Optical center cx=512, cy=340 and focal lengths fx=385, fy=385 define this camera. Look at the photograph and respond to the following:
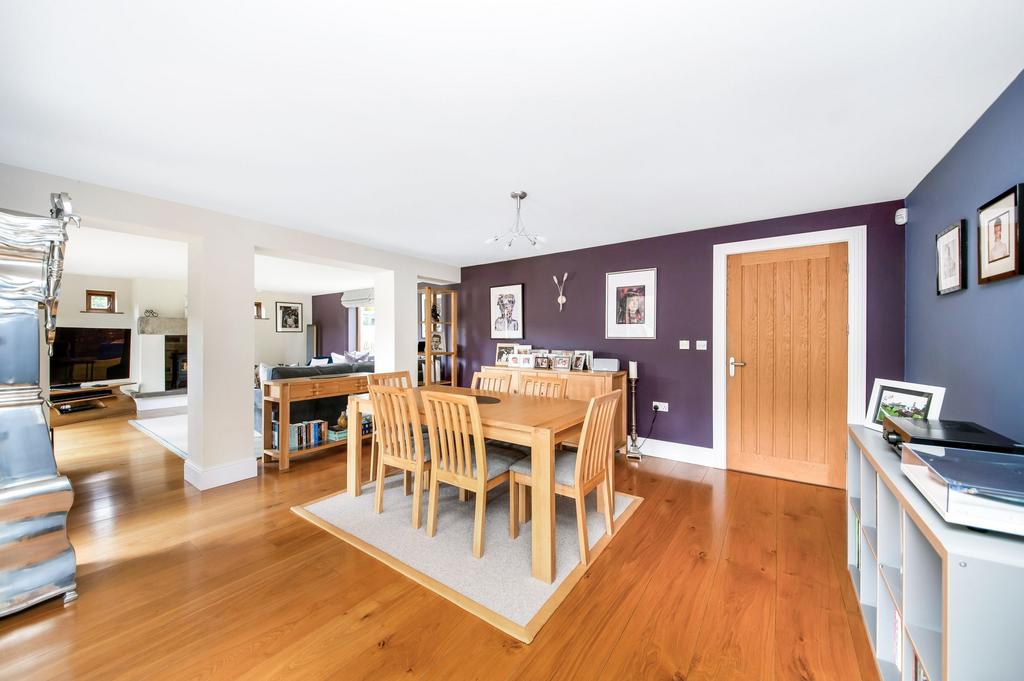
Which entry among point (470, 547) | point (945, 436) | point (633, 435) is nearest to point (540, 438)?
point (470, 547)

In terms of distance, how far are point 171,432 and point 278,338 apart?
413cm

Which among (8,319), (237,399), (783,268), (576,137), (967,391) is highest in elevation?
(576,137)

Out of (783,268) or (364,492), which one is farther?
(783,268)

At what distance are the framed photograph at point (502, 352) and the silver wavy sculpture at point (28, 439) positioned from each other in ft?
12.0

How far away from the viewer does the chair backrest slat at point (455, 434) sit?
6.76 feet

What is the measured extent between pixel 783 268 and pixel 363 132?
11.1 feet

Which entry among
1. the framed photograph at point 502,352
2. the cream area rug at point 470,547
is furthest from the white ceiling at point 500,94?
the framed photograph at point 502,352

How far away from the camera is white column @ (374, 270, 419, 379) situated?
4.59 m

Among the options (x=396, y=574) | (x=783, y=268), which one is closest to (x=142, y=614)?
(x=396, y=574)

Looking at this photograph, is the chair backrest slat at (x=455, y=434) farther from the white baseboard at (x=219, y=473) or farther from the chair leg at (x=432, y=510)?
the white baseboard at (x=219, y=473)

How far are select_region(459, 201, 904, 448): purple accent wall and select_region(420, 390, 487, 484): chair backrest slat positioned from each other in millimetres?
2384

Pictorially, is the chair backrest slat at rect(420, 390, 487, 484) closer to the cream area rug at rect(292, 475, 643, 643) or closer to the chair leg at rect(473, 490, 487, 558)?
the chair leg at rect(473, 490, 487, 558)

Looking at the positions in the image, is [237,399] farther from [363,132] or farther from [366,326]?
[366,326]

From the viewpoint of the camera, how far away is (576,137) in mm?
1950
